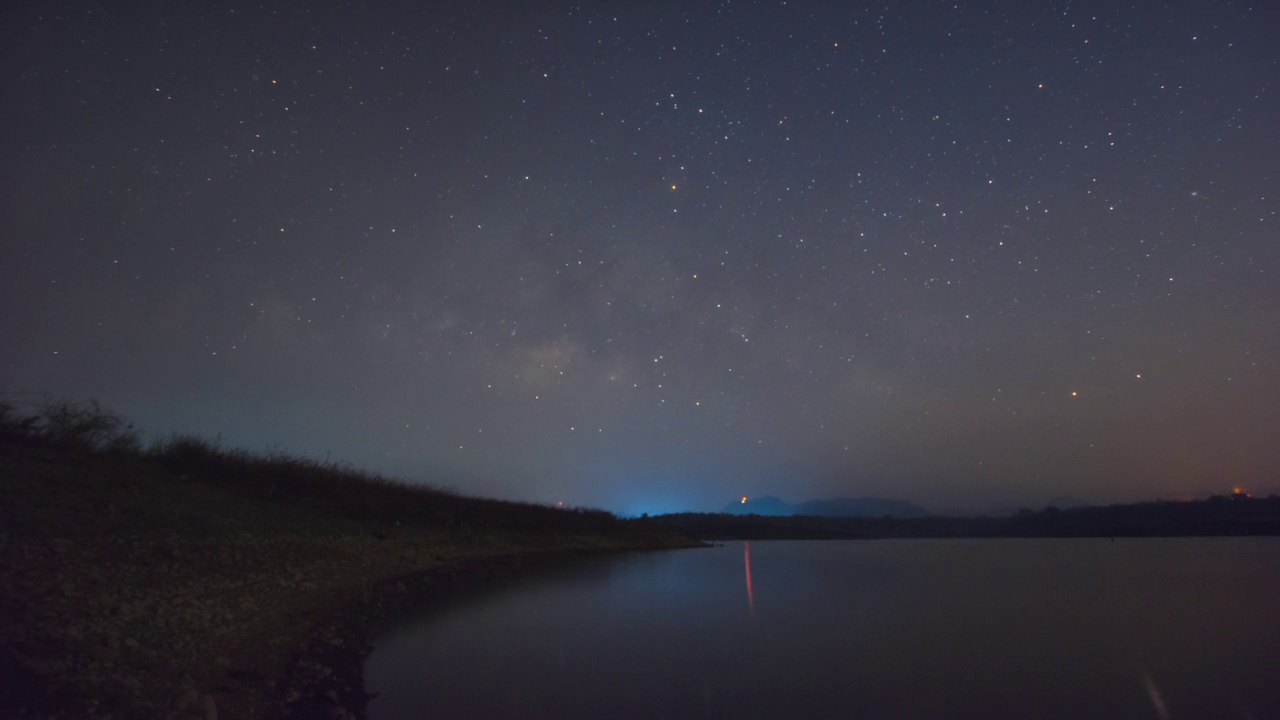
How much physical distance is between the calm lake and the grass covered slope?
1.40 metres

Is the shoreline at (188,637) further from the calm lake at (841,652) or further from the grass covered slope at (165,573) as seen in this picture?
the calm lake at (841,652)

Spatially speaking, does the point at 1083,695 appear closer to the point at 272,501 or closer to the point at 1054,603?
the point at 1054,603

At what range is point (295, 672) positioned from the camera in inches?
264

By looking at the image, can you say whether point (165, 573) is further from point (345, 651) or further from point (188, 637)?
point (345, 651)

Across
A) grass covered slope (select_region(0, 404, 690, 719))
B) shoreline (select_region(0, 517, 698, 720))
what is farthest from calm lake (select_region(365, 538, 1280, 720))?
grass covered slope (select_region(0, 404, 690, 719))

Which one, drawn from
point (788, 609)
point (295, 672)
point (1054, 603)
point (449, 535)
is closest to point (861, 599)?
point (788, 609)

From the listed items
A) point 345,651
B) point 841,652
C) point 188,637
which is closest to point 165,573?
point 188,637

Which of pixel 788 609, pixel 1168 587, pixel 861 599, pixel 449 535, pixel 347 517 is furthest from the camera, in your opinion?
pixel 449 535

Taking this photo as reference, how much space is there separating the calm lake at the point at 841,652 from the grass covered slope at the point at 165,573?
140 cm

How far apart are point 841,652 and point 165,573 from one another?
347 inches

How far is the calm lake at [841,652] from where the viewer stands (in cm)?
617

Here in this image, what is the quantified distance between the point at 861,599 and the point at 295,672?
1053 cm

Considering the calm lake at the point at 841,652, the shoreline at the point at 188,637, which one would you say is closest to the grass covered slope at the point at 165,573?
the shoreline at the point at 188,637

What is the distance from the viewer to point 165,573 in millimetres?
8562
